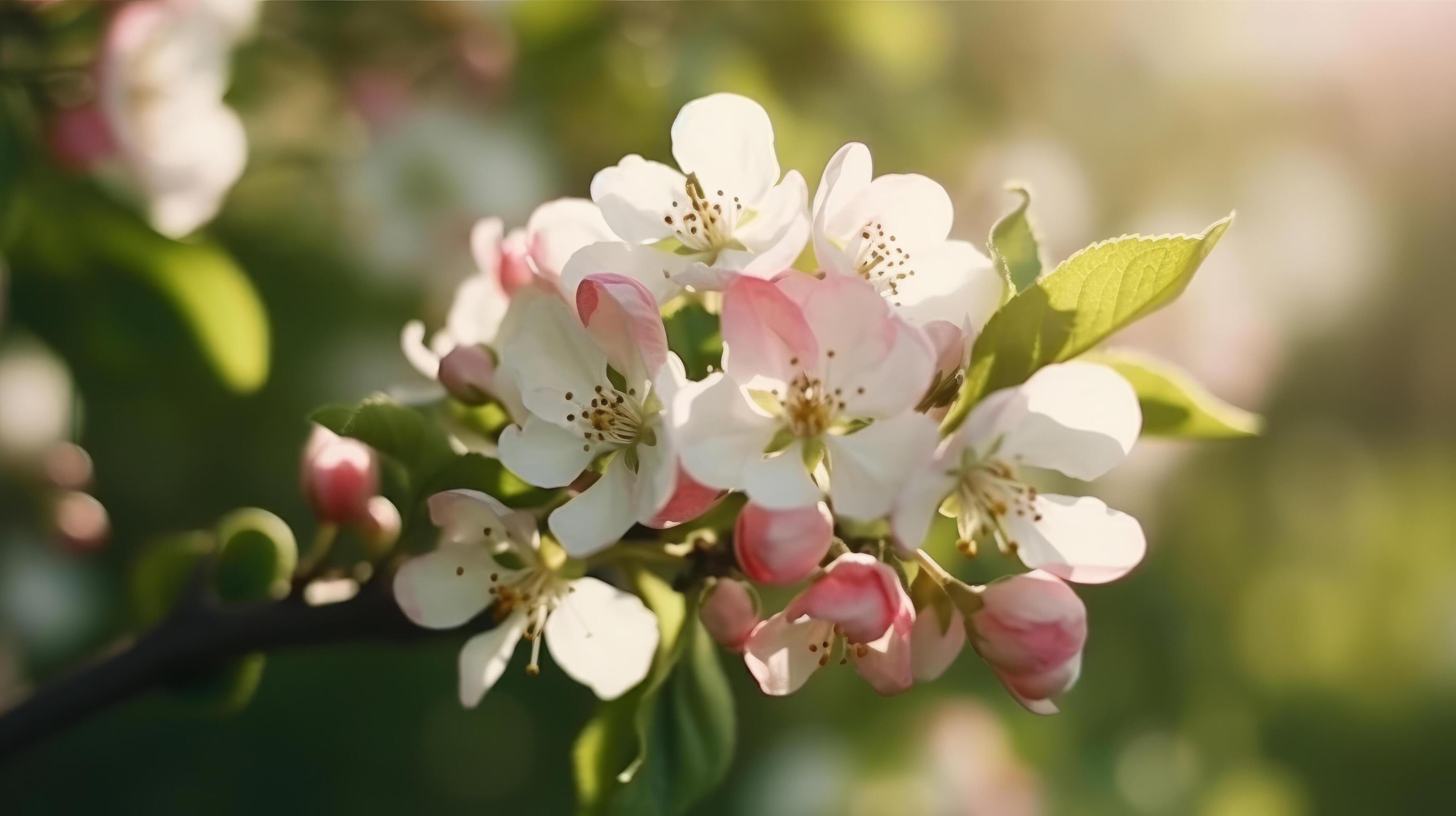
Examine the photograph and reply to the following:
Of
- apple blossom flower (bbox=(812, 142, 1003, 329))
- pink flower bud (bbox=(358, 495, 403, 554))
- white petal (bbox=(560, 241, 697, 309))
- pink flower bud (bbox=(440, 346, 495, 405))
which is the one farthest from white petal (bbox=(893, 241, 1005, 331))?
pink flower bud (bbox=(358, 495, 403, 554))

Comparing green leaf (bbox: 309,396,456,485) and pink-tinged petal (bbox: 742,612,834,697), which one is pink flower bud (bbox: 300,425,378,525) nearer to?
green leaf (bbox: 309,396,456,485)

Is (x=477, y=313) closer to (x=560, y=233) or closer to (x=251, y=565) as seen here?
(x=560, y=233)

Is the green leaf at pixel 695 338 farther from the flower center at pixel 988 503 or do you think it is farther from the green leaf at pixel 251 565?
the green leaf at pixel 251 565

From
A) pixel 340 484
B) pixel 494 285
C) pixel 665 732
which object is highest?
pixel 494 285

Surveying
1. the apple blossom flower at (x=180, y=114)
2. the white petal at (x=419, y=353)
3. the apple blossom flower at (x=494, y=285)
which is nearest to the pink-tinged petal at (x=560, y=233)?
the apple blossom flower at (x=494, y=285)

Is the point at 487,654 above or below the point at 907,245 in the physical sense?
below

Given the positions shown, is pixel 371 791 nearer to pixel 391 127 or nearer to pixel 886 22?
pixel 391 127

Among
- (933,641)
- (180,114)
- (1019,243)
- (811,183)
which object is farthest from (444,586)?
(811,183)
